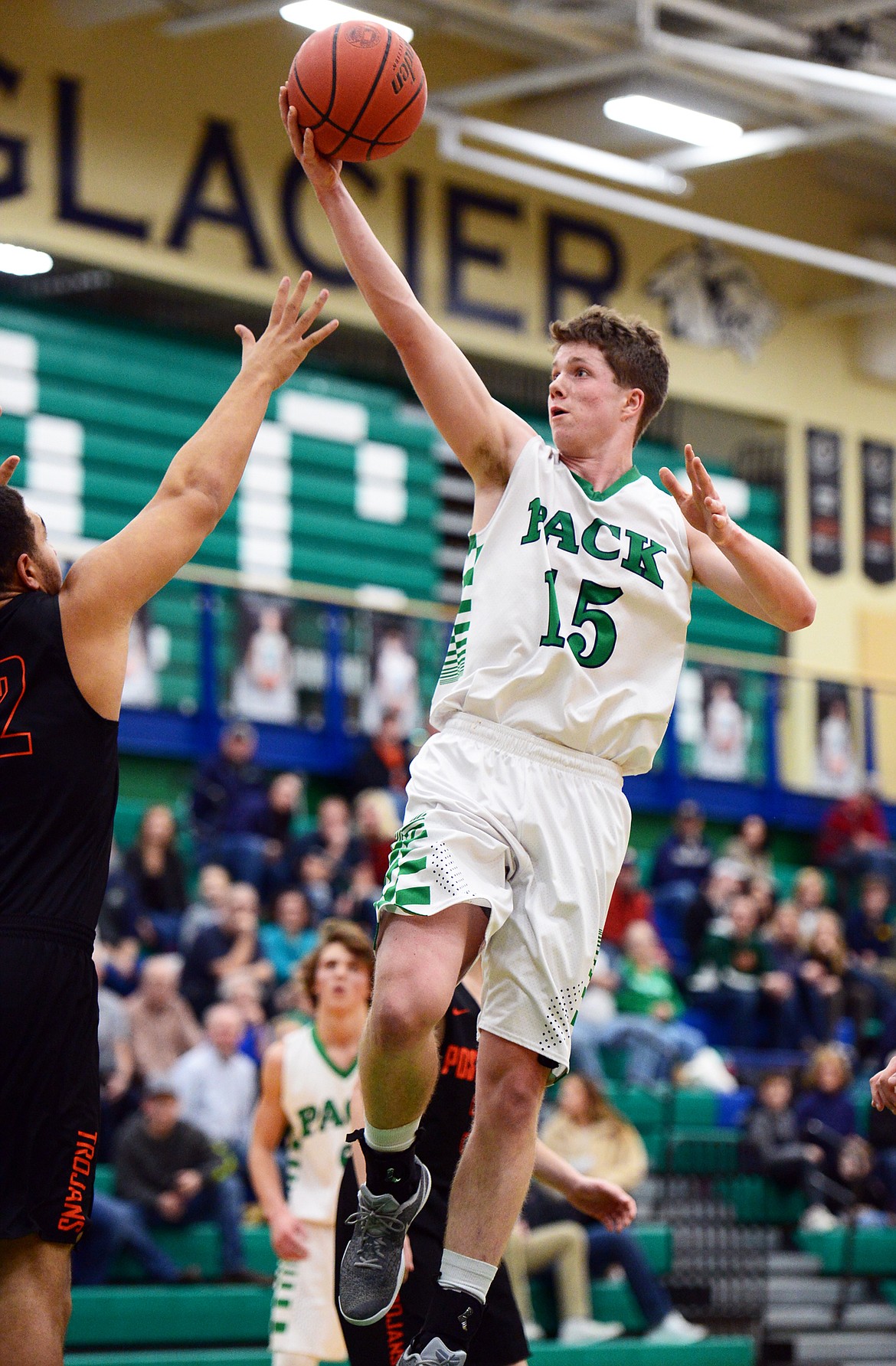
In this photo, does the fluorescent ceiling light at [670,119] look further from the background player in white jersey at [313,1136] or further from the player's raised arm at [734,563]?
the player's raised arm at [734,563]

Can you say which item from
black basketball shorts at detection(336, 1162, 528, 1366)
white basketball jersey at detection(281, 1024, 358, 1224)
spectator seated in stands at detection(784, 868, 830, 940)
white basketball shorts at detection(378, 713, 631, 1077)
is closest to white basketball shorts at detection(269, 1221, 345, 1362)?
white basketball jersey at detection(281, 1024, 358, 1224)

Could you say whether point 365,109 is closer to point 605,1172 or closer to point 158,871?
point 605,1172

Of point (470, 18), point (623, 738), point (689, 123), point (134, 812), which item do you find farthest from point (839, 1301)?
point (470, 18)

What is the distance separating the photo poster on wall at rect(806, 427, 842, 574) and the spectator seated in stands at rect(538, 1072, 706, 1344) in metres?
12.1

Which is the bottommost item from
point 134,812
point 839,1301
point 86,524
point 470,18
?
point 839,1301

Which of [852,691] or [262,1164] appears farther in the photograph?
[852,691]

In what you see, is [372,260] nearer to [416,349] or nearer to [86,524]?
[416,349]

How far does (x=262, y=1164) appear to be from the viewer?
22.6 ft

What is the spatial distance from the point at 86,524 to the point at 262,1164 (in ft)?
35.7

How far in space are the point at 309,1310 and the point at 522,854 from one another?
106 inches

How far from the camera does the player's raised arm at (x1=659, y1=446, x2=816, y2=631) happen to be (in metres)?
4.72

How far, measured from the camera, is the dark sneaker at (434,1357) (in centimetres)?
423

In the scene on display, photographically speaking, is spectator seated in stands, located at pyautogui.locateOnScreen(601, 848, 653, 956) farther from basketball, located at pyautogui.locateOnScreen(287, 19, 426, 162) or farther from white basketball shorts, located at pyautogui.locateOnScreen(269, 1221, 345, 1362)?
basketball, located at pyautogui.locateOnScreen(287, 19, 426, 162)

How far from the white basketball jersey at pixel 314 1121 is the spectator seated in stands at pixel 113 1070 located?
3308mm
